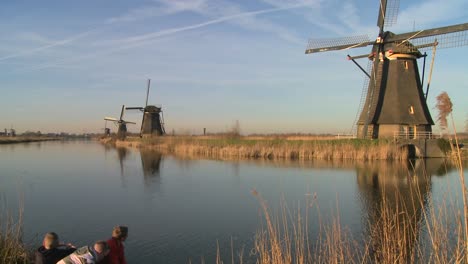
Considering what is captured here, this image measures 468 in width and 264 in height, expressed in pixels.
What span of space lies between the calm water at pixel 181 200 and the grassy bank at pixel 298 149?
432 cm

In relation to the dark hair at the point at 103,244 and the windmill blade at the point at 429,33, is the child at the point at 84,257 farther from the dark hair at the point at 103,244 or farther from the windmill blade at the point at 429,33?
the windmill blade at the point at 429,33

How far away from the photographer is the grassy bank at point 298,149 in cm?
1912

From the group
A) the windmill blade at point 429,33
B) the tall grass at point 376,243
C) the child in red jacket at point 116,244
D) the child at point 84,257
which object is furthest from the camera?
the windmill blade at point 429,33

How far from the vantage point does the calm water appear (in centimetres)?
579

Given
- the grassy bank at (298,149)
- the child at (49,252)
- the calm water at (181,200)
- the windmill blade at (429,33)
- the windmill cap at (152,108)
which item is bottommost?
the calm water at (181,200)

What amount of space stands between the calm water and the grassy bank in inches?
170

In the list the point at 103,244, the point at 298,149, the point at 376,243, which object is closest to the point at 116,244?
the point at 103,244

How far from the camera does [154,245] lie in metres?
5.59

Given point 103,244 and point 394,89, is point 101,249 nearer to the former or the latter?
point 103,244

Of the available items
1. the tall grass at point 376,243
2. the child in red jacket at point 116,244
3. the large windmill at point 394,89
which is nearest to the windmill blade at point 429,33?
the large windmill at point 394,89

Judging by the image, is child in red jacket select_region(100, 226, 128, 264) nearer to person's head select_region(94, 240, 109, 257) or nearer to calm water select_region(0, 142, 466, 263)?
person's head select_region(94, 240, 109, 257)

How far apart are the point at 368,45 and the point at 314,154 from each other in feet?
23.0

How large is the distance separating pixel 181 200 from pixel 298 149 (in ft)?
40.2

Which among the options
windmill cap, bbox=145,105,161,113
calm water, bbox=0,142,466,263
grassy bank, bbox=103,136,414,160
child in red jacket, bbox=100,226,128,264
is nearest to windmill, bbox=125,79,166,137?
windmill cap, bbox=145,105,161,113
